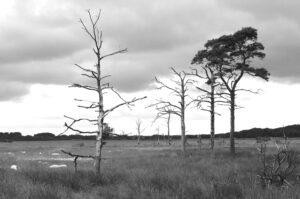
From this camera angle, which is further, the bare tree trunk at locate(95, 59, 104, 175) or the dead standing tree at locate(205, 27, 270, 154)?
the dead standing tree at locate(205, 27, 270, 154)

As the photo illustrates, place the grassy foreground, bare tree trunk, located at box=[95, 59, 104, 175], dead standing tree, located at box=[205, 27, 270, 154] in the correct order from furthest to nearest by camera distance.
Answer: dead standing tree, located at box=[205, 27, 270, 154] → bare tree trunk, located at box=[95, 59, 104, 175] → the grassy foreground

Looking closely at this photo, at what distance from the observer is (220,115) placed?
40719 mm

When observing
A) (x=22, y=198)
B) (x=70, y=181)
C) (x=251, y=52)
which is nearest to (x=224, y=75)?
(x=251, y=52)

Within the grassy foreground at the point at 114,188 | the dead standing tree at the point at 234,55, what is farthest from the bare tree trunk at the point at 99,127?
the dead standing tree at the point at 234,55

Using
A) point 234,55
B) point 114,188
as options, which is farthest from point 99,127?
point 234,55

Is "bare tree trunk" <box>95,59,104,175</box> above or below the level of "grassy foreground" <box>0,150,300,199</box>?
above

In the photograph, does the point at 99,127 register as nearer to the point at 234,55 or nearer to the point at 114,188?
the point at 114,188

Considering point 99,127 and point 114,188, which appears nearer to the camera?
point 114,188

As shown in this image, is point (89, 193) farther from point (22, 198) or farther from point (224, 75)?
point (224, 75)

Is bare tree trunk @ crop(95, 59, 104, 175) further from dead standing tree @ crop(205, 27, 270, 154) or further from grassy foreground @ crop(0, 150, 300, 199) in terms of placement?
dead standing tree @ crop(205, 27, 270, 154)

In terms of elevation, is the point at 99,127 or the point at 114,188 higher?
the point at 99,127

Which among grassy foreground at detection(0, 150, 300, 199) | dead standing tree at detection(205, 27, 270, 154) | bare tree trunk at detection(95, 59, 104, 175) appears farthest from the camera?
dead standing tree at detection(205, 27, 270, 154)

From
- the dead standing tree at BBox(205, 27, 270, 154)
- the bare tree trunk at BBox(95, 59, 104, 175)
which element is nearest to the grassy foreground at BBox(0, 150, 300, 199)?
the bare tree trunk at BBox(95, 59, 104, 175)

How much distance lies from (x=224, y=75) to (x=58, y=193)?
29.6 m
